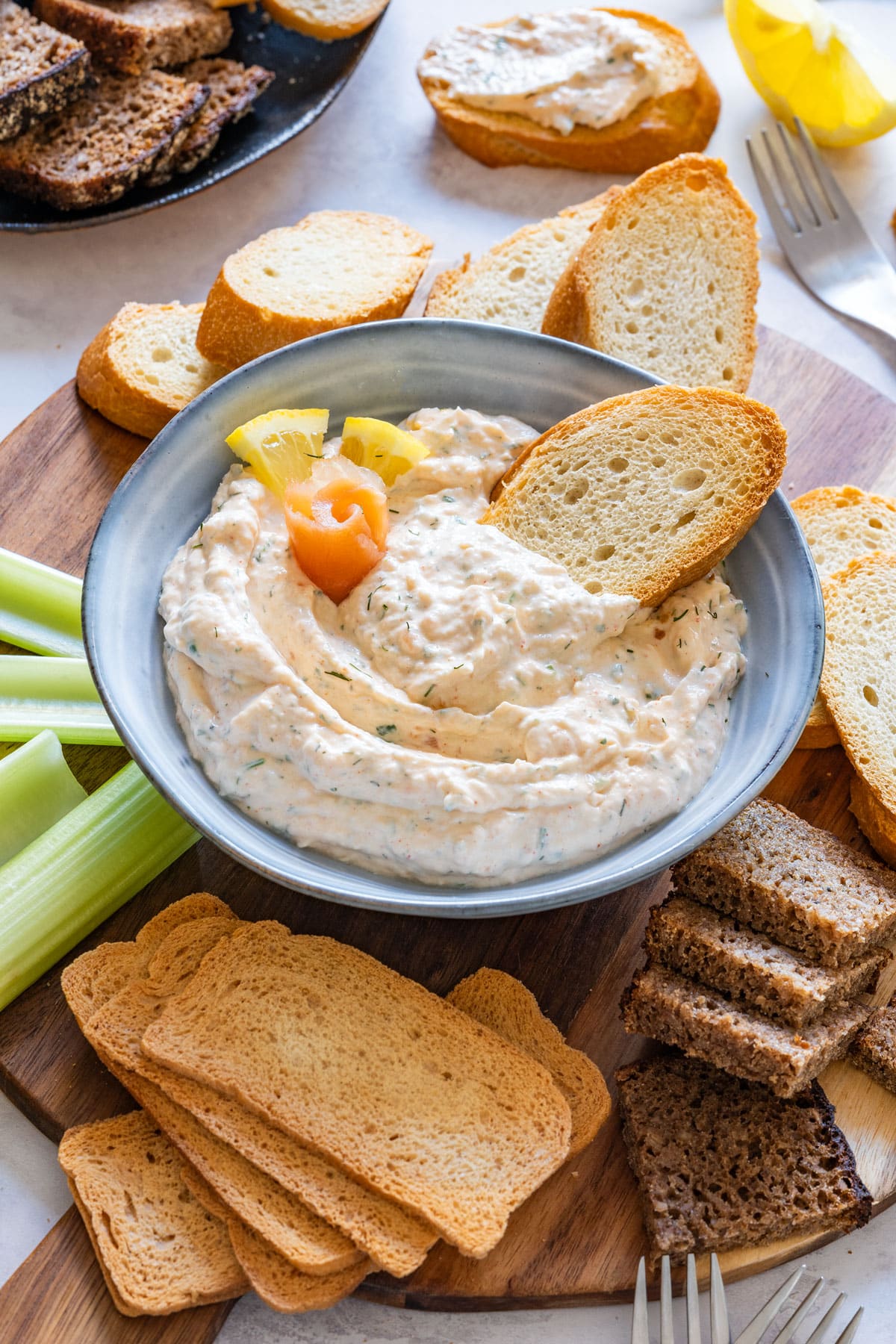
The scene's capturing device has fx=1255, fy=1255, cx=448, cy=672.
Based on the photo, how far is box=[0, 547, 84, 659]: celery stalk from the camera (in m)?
3.41

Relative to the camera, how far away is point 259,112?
4.50 meters

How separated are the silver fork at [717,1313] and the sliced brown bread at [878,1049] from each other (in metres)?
0.47

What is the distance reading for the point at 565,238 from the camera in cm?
413

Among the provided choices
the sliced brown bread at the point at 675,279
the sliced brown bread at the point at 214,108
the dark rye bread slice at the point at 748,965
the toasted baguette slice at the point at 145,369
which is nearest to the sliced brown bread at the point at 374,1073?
the dark rye bread slice at the point at 748,965

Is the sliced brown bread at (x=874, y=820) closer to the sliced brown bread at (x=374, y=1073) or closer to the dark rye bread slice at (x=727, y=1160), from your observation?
the dark rye bread slice at (x=727, y=1160)

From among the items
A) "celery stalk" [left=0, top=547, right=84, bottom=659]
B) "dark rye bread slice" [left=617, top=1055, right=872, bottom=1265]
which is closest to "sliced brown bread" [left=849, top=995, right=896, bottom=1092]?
"dark rye bread slice" [left=617, top=1055, right=872, bottom=1265]

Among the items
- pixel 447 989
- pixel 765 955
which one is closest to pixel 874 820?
pixel 765 955

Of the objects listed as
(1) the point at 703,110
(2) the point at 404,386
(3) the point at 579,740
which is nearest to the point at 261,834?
(3) the point at 579,740

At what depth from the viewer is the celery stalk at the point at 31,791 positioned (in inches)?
120

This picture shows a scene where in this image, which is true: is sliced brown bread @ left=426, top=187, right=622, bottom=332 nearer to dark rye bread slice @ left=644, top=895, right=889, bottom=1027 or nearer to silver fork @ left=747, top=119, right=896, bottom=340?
silver fork @ left=747, top=119, right=896, bottom=340

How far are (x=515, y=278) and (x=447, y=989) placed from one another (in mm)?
2302

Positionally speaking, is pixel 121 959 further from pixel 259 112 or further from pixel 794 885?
pixel 259 112

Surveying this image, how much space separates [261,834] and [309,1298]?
0.94 m

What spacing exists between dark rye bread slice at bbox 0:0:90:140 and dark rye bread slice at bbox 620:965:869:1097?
3.32 metres
